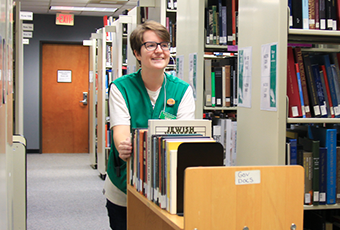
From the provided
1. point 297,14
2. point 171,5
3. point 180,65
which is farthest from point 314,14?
point 171,5

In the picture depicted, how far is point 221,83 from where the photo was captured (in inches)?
120

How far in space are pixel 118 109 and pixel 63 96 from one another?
774 centimetres

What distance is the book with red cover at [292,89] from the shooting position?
2021 millimetres

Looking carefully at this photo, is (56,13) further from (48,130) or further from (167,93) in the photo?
(167,93)

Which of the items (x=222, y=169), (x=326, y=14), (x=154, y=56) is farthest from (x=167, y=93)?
(x=326, y=14)

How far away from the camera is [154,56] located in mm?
1838

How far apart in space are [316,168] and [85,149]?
25.7ft

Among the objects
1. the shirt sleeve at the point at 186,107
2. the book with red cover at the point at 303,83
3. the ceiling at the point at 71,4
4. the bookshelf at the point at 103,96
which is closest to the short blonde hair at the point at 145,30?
the shirt sleeve at the point at 186,107

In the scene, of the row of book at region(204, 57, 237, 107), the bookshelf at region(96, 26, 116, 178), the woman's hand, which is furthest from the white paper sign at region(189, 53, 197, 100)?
the bookshelf at region(96, 26, 116, 178)

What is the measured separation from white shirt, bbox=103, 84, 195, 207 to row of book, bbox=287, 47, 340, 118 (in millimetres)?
527

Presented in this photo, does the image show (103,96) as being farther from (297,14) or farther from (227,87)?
(297,14)

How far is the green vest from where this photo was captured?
192cm

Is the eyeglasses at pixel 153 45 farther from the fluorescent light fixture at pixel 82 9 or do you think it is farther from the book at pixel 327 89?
the fluorescent light fixture at pixel 82 9

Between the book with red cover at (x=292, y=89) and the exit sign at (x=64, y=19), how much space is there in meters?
7.77
